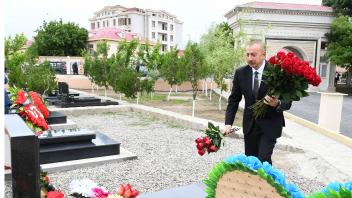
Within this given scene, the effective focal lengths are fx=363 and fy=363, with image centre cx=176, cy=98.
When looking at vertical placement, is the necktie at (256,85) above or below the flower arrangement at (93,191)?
above

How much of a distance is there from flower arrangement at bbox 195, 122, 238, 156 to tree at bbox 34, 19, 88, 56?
47.4 meters

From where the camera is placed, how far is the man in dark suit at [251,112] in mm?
3250

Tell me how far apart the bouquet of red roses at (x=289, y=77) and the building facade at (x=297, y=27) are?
2681 cm

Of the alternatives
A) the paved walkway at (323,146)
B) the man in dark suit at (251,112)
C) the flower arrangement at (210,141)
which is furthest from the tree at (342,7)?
the flower arrangement at (210,141)

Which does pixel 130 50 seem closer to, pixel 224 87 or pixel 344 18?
pixel 224 87

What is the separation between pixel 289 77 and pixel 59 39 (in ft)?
157

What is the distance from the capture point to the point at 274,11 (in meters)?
30.2

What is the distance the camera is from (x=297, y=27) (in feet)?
→ 102

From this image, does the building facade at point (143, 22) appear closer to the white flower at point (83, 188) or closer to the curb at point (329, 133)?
the curb at point (329, 133)

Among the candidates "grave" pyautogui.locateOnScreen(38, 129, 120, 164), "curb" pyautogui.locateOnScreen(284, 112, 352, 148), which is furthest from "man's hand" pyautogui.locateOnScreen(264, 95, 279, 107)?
"curb" pyautogui.locateOnScreen(284, 112, 352, 148)

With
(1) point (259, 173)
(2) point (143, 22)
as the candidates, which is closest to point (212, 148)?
(1) point (259, 173)

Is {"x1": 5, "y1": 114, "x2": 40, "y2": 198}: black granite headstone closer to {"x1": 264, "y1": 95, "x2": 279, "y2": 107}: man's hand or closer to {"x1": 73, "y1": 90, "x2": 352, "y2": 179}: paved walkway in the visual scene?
{"x1": 264, "y1": 95, "x2": 279, "y2": 107}: man's hand

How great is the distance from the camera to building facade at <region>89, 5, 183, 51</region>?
74250 millimetres

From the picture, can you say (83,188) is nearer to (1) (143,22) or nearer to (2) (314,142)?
(2) (314,142)
